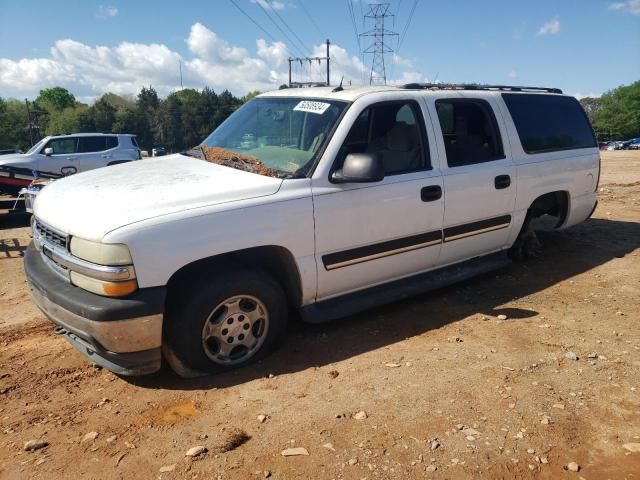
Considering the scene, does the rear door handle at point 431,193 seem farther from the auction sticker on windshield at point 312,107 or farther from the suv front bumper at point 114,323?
the suv front bumper at point 114,323

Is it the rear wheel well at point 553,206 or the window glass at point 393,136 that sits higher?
the window glass at point 393,136

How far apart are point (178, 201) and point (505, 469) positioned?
2.36m

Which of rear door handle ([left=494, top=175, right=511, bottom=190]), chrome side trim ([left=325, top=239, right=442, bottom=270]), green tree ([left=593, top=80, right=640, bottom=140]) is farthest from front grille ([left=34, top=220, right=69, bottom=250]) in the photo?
green tree ([left=593, top=80, right=640, bottom=140])

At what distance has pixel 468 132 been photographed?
4777mm

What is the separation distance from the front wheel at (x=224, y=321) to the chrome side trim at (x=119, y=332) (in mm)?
174

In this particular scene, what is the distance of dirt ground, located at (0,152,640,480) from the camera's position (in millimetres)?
2605

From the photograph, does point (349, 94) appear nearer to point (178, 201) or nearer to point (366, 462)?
point (178, 201)

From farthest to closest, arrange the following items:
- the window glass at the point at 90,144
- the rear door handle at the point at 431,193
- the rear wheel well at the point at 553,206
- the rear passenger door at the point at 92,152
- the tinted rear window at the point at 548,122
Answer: the window glass at the point at 90,144 < the rear passenger door at the point at 92,152 < the rear wheel well at the point at 553,206 < the tinted rear window at the point at 548,122 < the rear door handle at the point at 431,193

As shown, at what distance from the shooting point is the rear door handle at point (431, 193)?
418 cm

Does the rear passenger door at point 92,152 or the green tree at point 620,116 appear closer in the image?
the rear passenger door at point 92,152

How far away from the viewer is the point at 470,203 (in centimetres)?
457

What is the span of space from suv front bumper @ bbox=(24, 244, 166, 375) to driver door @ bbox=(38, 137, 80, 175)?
12.2 meters

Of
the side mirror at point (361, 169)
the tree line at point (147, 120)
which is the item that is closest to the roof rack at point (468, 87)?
the side mirror at point (361, 169)

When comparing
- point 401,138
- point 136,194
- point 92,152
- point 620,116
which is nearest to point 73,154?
point 92,152
